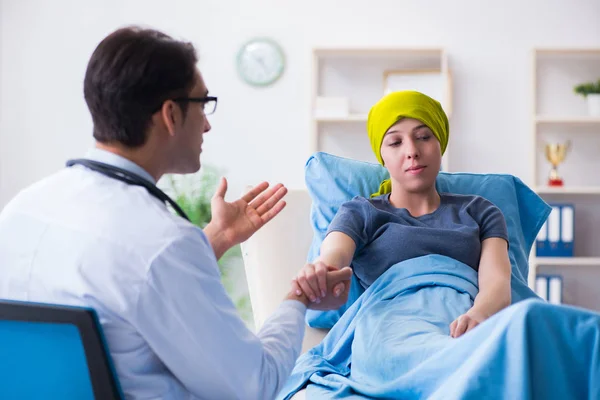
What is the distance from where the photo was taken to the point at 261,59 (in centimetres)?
443

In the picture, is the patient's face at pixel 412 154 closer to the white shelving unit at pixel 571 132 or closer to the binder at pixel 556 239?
the binder at pixel 556 239

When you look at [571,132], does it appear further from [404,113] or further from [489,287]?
[489,287]

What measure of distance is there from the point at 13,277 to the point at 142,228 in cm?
21

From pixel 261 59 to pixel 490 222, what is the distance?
2.77 meters

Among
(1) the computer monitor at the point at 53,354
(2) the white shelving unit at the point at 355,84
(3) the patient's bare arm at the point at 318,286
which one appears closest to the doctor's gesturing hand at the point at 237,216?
(3) the patient's bare arm at the point at 318,286

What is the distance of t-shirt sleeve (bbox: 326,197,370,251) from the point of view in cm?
185

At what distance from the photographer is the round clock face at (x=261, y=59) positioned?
4434 millimetres

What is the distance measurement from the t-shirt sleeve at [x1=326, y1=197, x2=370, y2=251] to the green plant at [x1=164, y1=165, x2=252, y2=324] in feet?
7.42

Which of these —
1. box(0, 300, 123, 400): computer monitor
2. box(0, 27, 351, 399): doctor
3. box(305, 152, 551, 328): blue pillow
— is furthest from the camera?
box(305, 152, 551, 328): blue pillow

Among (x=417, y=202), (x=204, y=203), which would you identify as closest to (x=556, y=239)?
(x=204, y=203)

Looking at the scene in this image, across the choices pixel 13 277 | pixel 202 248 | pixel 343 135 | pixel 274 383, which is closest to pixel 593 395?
pixel 274 383

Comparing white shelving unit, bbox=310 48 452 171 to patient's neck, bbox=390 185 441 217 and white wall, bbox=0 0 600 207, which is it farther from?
patient's neck, bbox=390 185 441 217

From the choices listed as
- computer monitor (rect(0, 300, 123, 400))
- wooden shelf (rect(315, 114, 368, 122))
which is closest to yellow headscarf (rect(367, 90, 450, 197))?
computer monitor (rect(0, 300, 123, 400))

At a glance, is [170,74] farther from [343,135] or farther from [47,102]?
[47,102]
